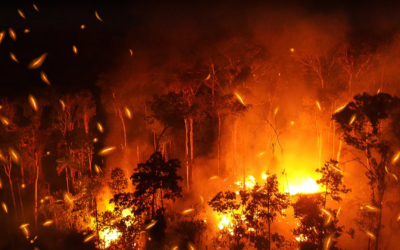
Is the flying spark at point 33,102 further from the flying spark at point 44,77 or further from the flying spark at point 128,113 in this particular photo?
the flying spark at point 44,77

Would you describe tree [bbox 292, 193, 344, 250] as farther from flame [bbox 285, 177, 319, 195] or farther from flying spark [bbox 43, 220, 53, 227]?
flying spark [bbox 43, 220, 53, 227]

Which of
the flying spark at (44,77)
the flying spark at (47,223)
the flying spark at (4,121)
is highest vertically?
the flying spark at (44,77)

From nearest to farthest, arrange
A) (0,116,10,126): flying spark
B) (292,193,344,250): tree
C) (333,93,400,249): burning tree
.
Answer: (292,193,344,250): tree < (333,93,400,249): burning tree < (0,116,10,126): flying spark

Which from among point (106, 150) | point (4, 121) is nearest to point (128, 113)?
point (106, 150)

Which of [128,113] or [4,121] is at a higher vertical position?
[128,113]

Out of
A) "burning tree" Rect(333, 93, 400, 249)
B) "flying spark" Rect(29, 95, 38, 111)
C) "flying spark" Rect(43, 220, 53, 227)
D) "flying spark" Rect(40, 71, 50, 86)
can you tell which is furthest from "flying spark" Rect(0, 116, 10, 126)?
"flying spark" Rect(40, 71, 50, 86)

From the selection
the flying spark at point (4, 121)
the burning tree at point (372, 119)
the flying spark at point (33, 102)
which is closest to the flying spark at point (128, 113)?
the flying spark at point (33, 102)

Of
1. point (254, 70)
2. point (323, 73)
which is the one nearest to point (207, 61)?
point (254, 70)

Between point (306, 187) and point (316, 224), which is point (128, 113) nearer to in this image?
point (306, 187)

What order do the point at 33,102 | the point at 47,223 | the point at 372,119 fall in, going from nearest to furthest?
the point at 372,119, the point at 47,223, the point at 33,102

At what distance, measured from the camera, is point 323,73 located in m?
17.4

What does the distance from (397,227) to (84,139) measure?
14.3 meters

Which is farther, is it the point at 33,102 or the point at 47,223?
the point at 33,102

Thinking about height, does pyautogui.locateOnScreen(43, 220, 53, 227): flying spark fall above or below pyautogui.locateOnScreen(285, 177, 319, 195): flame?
below
